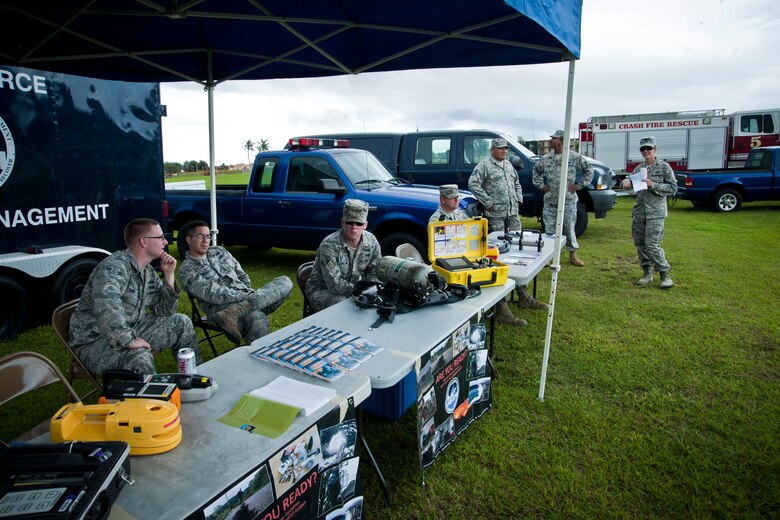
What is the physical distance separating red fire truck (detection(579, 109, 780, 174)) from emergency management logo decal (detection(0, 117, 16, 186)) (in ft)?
58.5

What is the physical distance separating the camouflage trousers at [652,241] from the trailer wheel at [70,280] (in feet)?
21.2

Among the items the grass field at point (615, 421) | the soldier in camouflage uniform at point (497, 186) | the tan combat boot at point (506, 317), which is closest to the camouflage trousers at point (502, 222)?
the soldier in camouflage uniform at point (497, 186)

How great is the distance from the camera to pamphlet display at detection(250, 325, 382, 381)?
6.94 feet

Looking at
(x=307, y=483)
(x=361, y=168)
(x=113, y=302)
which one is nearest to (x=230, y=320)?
(x=113, y=302)

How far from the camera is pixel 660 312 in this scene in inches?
208

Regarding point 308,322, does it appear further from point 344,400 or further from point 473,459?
point 473,459

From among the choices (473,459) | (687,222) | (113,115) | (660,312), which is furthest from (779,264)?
(113,115)

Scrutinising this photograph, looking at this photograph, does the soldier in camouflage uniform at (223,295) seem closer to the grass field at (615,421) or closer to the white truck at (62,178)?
the grass field at (615,421)

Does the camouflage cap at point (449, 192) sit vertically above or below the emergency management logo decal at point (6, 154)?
below

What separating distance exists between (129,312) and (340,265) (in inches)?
57.5

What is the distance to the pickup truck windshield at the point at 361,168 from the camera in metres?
6.86

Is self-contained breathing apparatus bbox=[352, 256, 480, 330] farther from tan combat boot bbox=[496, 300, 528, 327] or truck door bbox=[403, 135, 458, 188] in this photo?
truck door bbox=[403, 135, 458, 188]

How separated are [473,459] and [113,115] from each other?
16.5 ft

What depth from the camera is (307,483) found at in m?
1.73
